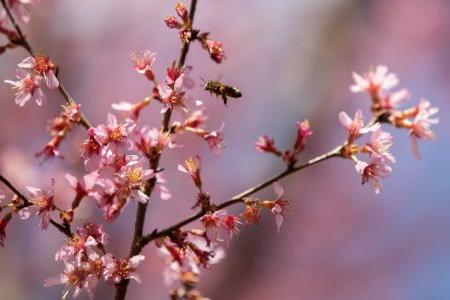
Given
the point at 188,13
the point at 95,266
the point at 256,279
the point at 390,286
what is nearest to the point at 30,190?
the point at 95,266

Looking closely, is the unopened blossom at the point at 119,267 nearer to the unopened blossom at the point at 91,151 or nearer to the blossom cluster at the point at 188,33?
the unopened blossom at the point at 91,151

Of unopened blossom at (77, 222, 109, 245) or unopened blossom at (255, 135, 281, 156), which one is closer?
unopened blossom at (77, 222, 109, 245)

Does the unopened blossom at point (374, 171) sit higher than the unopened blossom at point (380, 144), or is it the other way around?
the unopened blossom at point (380, 144)

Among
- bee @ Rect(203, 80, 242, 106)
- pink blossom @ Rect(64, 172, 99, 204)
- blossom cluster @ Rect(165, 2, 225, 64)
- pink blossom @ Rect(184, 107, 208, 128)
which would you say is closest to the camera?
pink blossom @ Rect(64, 172, 99, 204)

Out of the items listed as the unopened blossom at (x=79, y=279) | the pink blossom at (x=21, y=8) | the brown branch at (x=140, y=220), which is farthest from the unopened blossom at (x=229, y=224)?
the pink blossom at (x=21, y=8)

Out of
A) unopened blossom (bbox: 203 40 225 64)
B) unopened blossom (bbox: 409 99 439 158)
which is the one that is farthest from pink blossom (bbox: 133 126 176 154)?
unopened blossom (bbox: 409 99 439 158)

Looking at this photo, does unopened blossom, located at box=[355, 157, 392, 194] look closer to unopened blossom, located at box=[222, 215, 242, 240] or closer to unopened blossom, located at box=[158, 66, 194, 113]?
unopened blossom, located at box=[222, 215, 242, 240]

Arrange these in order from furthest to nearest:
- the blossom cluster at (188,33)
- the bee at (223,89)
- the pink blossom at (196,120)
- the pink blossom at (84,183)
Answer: the bee at (223,89) → the pink blossom at (196,120) → the blossom cluster at (188,33) → the pink blossom at (84,183)

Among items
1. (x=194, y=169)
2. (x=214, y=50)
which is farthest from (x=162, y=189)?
(x=214, y=50)
